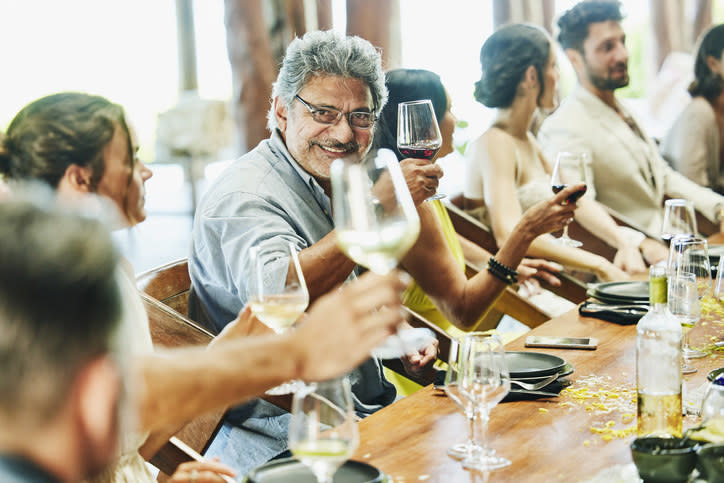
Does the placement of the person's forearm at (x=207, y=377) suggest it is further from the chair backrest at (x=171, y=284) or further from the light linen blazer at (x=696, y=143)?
the light linen blazer at (x=696, y=143)

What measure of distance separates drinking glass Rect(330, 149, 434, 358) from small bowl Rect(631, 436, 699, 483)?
434 mm

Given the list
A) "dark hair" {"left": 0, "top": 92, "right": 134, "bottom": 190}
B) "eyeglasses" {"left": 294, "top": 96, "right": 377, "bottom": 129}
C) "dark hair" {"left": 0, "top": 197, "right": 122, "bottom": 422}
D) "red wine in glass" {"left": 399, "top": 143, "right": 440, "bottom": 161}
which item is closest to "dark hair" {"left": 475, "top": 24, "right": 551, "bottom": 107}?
"eyeglasses" {"left": 294, "top": 96, "right": 377, "bottom": 129}

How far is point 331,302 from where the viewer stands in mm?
912

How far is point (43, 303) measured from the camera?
2.16 ft

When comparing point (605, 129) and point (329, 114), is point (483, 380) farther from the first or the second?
point (605, 129)

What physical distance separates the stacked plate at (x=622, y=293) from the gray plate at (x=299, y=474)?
4.65 feet

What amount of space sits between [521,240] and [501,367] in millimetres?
1167

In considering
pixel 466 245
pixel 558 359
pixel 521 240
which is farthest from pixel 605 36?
pixel 558 359

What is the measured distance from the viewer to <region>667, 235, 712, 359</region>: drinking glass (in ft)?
6.23

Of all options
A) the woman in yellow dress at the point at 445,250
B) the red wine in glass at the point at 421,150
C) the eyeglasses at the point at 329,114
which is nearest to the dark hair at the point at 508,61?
the woman in yellow dress at the point at 445,250

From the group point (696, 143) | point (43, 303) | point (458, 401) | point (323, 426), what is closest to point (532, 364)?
point (458, 401)

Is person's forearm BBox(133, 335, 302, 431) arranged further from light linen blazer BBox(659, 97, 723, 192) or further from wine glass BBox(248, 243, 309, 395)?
light linen blazer BBox(659, 97, 723, 192)

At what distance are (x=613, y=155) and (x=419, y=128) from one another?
89.7 inches

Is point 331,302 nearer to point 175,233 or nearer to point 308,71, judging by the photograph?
Result: point 308,71
